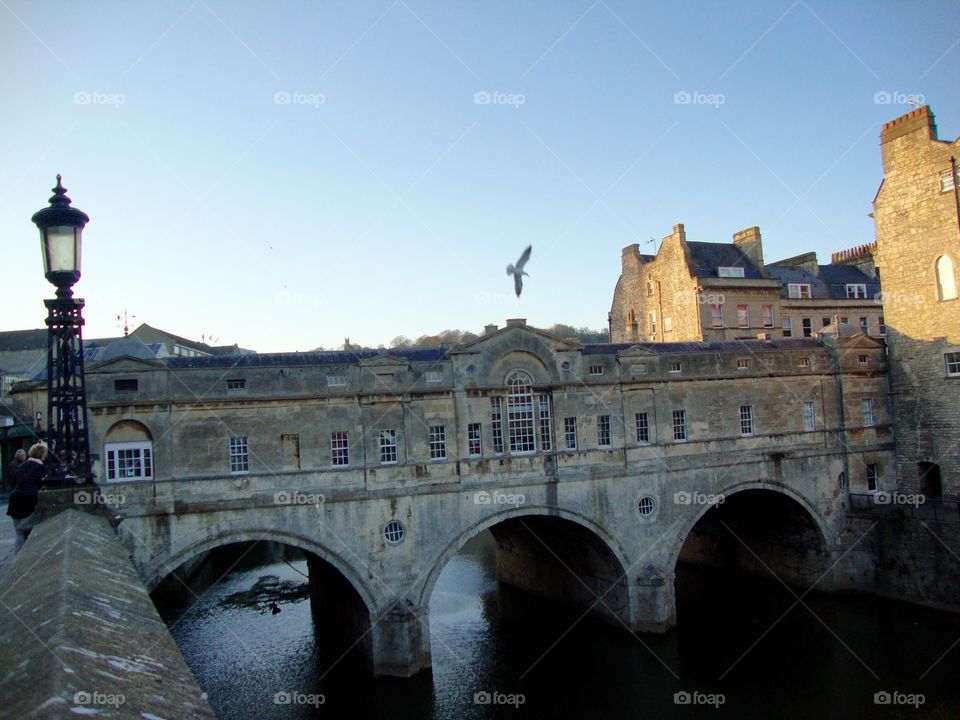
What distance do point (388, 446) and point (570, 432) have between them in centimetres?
700

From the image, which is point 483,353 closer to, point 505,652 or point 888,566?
point 505,652

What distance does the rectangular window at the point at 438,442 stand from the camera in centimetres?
2489

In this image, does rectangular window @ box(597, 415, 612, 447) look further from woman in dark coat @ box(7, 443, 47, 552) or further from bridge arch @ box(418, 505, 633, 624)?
woman in dark coat @ box(7, 443, 47, 552)

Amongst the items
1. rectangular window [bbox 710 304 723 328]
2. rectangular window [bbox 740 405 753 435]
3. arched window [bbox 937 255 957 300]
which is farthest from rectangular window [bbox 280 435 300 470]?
arched window [bbox 937 255 957 300]

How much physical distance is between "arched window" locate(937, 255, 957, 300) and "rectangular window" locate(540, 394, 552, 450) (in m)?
18.0

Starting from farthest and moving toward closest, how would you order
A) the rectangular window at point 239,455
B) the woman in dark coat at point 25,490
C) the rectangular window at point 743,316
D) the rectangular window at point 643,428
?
the rectangular window at point 743,316 < the rectangular window at point 643,428 < the rectangular window at point 239,455 < the woman in dark coat at point 25,490

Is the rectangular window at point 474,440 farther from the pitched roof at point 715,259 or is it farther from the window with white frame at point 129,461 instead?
the pitched roof at point 715,259

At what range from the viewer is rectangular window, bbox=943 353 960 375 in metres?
30.2

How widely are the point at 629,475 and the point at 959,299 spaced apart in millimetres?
15943

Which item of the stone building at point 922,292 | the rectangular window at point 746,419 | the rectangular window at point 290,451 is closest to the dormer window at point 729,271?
the stone building at point 922,292

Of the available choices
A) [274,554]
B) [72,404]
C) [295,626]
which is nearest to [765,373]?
[295,626]

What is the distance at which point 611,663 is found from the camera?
992 inches

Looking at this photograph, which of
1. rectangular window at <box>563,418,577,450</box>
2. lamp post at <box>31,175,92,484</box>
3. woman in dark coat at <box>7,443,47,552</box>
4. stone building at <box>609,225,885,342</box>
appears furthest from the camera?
stone building at <box>609,225,885,342</box>

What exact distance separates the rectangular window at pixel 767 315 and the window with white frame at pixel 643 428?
59.5 ft
